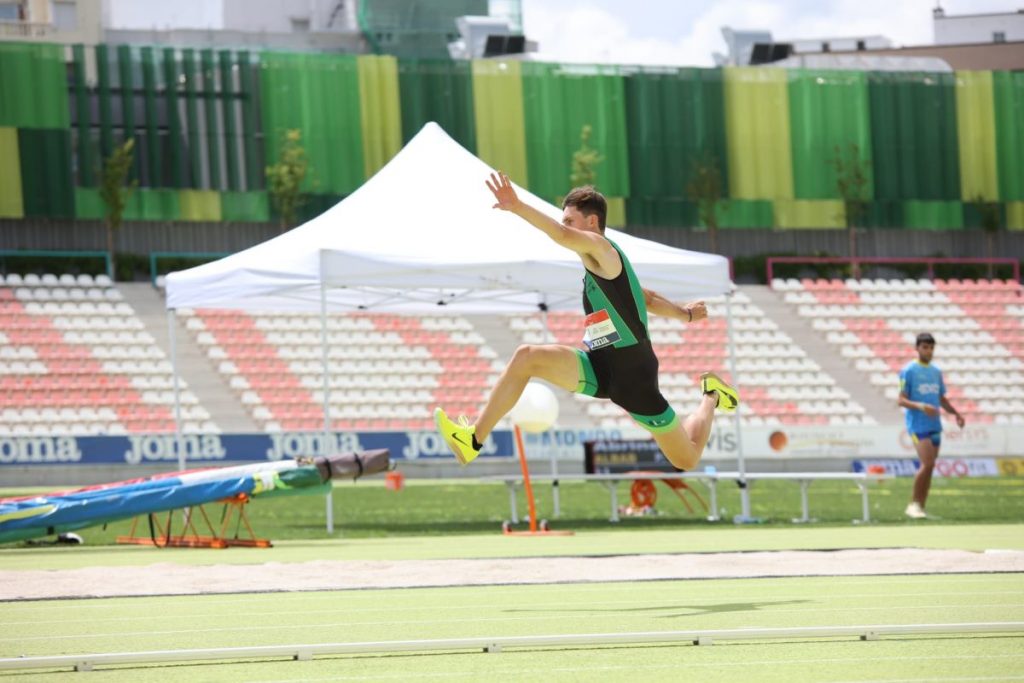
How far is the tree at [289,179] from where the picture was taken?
41031mm

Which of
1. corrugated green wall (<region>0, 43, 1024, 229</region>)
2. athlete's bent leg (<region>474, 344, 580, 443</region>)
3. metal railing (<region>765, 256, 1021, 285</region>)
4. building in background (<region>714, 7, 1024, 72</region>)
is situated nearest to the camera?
athlete's bent leg (<region>474, 344, 580, 443</region>)

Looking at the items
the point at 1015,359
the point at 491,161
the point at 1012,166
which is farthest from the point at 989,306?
the point at 491,161

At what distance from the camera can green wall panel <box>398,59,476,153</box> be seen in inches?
1699

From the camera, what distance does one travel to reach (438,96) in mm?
43500

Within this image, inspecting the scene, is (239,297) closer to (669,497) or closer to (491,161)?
(669,497)

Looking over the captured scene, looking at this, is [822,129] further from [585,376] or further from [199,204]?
[585,376]

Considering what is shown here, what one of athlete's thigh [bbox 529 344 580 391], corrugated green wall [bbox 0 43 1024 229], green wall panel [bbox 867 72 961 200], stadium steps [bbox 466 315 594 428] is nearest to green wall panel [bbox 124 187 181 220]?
corrugated green wall [bbox 0 43 1024 229]

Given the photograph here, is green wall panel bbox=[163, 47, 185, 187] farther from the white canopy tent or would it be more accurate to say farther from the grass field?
the grass field

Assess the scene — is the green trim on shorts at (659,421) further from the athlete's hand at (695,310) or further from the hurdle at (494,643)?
the hurdle at (494,643)

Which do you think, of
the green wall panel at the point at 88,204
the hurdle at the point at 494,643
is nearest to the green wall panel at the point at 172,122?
the green wall panel at the point at 88,204

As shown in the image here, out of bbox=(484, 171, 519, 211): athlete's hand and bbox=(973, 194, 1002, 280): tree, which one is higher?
bbox=(973, 194, 1002, 280): tree

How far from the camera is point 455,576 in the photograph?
9641mm

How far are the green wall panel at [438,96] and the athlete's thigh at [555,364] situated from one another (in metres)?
36.0

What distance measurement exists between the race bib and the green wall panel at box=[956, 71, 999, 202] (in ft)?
138
